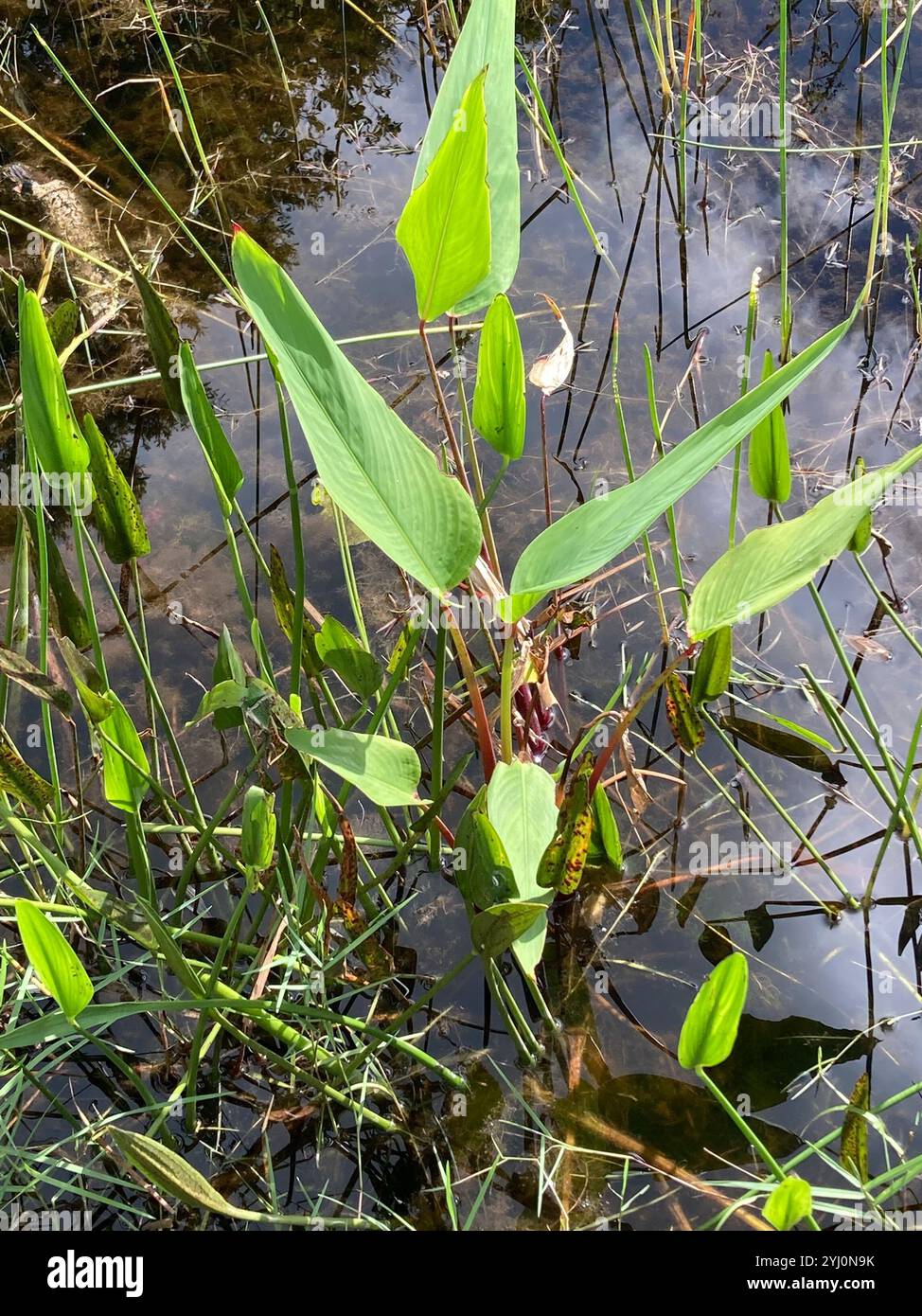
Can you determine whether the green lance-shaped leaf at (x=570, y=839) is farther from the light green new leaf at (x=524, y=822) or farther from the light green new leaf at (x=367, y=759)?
the light green new leaf at (x=367, y=759)

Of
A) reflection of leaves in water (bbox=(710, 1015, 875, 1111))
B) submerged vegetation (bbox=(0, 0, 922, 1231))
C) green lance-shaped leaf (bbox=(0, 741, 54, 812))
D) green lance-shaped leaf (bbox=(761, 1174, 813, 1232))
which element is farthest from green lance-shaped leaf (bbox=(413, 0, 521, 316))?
reflection of leaves in water (bbox=(710, 1015, 875, 1111))

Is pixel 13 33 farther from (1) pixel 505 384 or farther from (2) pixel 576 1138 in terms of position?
(2) pixel 576 1138

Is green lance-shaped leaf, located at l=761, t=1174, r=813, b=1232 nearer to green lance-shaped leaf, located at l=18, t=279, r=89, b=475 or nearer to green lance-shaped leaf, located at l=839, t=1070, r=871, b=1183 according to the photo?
green lance-shaped leaf, located at l=839, t=1070, r=871, b=1183

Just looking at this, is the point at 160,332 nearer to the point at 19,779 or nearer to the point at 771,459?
the point at 19,779

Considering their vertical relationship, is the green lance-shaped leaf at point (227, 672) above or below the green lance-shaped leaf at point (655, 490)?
below

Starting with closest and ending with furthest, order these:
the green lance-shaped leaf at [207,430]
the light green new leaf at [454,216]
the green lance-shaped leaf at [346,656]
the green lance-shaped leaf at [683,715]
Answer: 1. the light green new leaf at [454,216]
2. the green lance-shaped leaf at [207,430]
3. the green lance-shaped leaf at [346,656]
4. the green lance-shaped leaf at [683,715]

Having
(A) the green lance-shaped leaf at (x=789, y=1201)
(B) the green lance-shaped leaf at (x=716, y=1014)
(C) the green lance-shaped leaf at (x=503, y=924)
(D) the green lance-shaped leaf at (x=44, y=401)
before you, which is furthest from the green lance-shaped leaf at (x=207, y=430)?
(A) the green lance-shaped leaf at (x=789, y=1201)

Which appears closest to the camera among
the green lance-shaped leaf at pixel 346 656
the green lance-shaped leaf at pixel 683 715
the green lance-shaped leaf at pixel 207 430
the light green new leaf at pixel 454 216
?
the light green new leaf at pixel 454 216

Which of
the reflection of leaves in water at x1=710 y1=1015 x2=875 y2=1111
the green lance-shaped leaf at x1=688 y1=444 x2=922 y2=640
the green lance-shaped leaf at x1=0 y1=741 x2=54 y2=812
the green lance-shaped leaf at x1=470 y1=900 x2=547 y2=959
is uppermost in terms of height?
the green lance-shaped leaf at x1=688 y1=444 x2=922 y2=640
